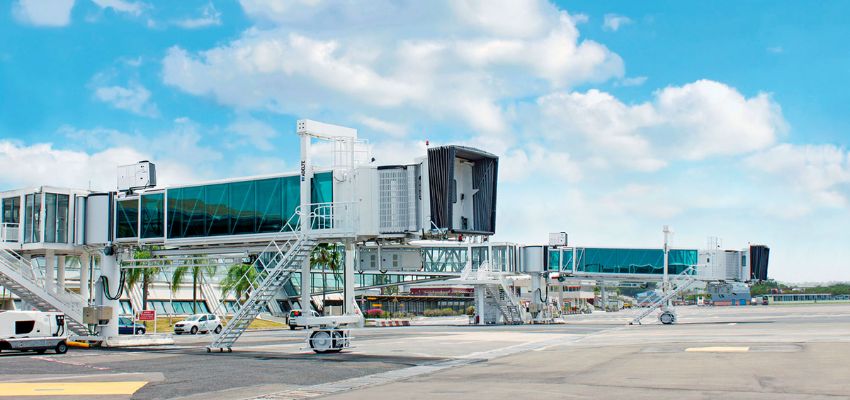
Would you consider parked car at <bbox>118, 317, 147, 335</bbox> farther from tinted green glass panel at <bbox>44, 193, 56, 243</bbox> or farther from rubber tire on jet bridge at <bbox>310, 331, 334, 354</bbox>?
rubber tire on jet bridge at <bbox>310, 331, 334, 354</bbox>

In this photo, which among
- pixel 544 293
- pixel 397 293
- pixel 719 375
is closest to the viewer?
pixel 719 375

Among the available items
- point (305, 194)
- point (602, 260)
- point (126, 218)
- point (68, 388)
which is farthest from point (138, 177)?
point (602, 260)

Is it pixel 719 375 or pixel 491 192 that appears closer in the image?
pixel 719 375

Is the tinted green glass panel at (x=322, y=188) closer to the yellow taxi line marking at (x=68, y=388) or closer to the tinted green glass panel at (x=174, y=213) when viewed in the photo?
the tinted green glass panel at (x=174, y=213)

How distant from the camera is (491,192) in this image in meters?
36.3

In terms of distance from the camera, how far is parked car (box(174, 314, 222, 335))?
74875 millimetres

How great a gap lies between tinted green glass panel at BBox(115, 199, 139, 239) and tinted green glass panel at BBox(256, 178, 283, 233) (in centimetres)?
906

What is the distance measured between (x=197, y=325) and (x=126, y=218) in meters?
32.5

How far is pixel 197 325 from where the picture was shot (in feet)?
250

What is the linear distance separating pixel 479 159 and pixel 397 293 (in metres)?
98.5

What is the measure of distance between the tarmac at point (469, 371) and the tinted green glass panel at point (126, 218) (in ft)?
23.7

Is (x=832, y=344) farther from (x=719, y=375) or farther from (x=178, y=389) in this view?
(x=178, y=389)

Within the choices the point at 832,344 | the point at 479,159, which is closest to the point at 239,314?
the point at 479,159

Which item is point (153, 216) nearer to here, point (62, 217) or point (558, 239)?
point (62, 217)
